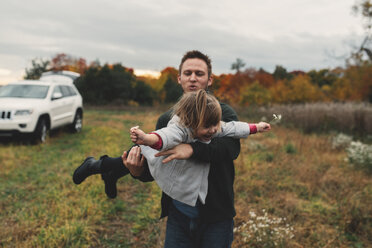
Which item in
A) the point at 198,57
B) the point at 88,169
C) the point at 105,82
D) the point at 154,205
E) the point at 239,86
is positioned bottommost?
the point at 154,205

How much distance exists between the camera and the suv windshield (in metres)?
7.76

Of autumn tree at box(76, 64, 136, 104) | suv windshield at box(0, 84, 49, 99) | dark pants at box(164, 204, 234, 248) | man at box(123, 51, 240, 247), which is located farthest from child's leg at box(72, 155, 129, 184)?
autumn tree at box(76, 64, 136, 104)

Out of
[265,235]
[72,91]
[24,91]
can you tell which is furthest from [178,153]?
[72,91]

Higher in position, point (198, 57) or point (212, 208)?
point (198, 57)

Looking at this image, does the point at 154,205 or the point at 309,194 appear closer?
the point at 154,205

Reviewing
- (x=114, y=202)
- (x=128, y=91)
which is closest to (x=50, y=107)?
(x=114, y=202)

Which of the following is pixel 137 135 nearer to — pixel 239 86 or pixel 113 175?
pixel 113 175

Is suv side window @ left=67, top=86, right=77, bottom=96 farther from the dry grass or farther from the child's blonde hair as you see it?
the child's blonde hair

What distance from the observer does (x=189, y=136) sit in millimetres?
1474

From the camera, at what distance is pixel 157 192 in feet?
14.8

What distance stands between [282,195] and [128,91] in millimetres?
21615

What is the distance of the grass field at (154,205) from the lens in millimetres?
3059

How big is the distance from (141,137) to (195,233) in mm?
770

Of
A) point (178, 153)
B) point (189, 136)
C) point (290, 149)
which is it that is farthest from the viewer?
point (290, 149)
